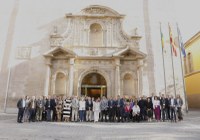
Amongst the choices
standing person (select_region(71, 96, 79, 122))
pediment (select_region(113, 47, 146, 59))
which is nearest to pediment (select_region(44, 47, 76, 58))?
pediment (select_region(113, 47, 146, 59))

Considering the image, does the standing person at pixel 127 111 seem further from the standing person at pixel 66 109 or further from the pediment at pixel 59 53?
the pediment at pixel 59 53

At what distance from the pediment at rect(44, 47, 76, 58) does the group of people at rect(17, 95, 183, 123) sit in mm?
4485

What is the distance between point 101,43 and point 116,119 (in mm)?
7217

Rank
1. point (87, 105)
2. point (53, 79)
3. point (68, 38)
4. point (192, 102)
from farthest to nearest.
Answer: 1. point (192, 102)
2. point (68, 38)
3. point (53, 79)
4. point (87, 105)

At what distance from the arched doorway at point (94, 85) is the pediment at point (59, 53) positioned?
247cm

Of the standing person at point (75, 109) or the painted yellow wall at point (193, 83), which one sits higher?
the painted yellow wall at point (193, 83)

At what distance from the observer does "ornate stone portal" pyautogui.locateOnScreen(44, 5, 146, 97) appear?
15.8 metres

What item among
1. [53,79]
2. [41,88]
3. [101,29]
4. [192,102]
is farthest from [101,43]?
[192,102]

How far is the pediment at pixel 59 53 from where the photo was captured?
51.5 ft

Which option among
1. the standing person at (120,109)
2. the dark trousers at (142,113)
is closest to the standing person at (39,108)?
the standing person at (120,109)

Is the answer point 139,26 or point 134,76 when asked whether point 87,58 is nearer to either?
point 134,76

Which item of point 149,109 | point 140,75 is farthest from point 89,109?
point 140,75

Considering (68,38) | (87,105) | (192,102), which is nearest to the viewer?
(87,105)

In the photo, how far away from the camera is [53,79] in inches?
631
